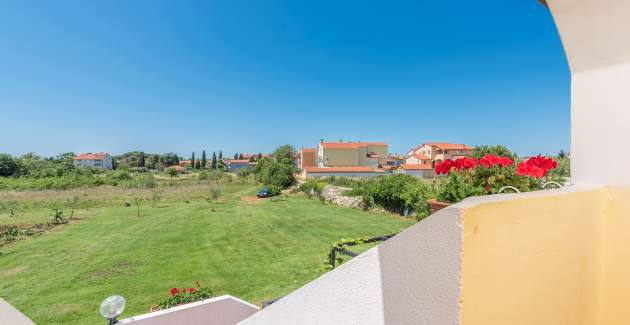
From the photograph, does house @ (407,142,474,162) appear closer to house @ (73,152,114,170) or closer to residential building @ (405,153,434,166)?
residential building @ (405,153,434,166)

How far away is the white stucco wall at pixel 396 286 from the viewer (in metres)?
0.64

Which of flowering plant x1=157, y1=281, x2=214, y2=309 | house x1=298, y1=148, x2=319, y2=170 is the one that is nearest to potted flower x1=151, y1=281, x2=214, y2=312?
flowering plant x1=157, y1=281, x2=214, y2=309

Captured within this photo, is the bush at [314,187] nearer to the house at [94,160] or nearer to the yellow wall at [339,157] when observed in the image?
the yellow wall at [339,157]

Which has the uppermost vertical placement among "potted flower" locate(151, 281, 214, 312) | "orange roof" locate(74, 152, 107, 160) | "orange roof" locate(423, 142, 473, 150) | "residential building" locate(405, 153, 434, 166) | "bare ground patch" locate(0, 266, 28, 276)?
"orange roof" locate(423, 142, 473, 150)

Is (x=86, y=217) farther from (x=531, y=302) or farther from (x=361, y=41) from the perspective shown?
(x=361, y=41)

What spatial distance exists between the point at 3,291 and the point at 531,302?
41.5ft

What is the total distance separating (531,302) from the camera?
828 mm

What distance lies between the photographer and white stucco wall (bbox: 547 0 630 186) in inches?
51.8

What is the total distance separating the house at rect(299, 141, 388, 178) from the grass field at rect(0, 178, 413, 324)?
61.1 feet

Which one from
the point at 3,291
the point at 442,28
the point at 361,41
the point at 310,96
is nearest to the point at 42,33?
the point at 3,291

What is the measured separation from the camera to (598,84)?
4.66 feet

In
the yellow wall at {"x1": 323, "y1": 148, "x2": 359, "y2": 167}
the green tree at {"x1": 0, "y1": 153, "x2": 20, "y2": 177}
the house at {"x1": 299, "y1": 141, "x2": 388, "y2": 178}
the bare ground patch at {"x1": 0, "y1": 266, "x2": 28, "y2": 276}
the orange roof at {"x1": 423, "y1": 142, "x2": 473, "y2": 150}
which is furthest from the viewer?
the orange roof at {"x1": 423, "y1": 142, "x2": 473, "y2": 150}

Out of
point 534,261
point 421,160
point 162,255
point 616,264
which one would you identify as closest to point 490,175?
point 616,264

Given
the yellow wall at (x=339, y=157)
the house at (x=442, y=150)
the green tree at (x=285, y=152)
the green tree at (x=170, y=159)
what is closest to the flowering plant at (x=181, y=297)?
the yellow wall at (x=339, y=157)
